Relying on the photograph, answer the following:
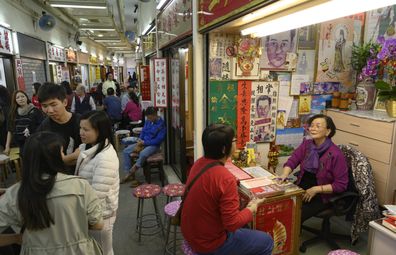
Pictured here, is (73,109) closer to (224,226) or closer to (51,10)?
(51,10)

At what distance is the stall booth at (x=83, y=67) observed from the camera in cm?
1247

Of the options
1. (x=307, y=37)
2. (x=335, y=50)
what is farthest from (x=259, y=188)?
(x=335, y=50)

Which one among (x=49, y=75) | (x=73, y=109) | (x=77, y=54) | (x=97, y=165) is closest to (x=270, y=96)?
(x=97, y=165)

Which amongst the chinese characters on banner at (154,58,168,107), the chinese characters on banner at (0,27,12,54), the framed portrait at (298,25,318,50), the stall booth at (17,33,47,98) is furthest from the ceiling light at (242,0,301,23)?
the stall booth at (17,33,47,98)

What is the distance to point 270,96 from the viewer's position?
9.89 feet

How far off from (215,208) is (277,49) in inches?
80.4

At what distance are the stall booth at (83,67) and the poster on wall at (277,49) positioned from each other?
11008 mm

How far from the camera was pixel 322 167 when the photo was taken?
2.70 m

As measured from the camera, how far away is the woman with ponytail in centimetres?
133

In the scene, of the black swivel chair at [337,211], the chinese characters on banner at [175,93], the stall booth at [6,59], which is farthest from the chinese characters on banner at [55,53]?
the black swivel chair at [337,211]

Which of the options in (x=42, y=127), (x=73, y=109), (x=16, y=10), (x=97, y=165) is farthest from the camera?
(x=16, y=10)

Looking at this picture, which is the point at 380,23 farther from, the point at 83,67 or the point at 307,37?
the point at 83,67

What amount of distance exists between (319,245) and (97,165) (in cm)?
254

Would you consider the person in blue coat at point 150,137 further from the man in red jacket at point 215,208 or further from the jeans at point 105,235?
the man in red jacket at point 215,208
